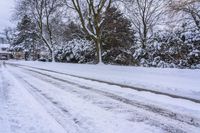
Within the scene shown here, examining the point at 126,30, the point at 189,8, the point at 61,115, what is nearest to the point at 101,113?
the point at 61,115

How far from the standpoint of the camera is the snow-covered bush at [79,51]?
1240 inches

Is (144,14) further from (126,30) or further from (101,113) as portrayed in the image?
(101,113)

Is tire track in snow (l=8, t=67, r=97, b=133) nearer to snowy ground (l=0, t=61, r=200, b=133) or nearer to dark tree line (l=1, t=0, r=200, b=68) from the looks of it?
snowy ground (l=0, t=61, r=200, b=133)

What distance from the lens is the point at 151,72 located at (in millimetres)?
15047

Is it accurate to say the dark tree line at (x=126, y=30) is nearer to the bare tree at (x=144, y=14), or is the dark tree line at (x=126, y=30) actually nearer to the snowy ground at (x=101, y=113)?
the bare tree at (x=144, y=14)

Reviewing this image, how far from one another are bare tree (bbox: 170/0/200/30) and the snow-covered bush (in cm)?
1415

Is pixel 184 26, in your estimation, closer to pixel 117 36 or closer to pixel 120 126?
pixel 117 36

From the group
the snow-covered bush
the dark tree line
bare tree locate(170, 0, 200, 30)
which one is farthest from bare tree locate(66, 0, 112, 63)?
bare tree locate(170, 0, 200, 30)

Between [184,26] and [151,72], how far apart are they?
6.00m

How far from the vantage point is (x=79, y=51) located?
33.0m

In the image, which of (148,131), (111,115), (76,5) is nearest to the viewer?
(148,131)

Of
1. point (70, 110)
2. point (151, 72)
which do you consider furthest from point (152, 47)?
point (70, 110)

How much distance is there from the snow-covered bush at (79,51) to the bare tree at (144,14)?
5853 mm

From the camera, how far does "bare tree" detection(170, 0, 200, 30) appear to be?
14.4 metres
